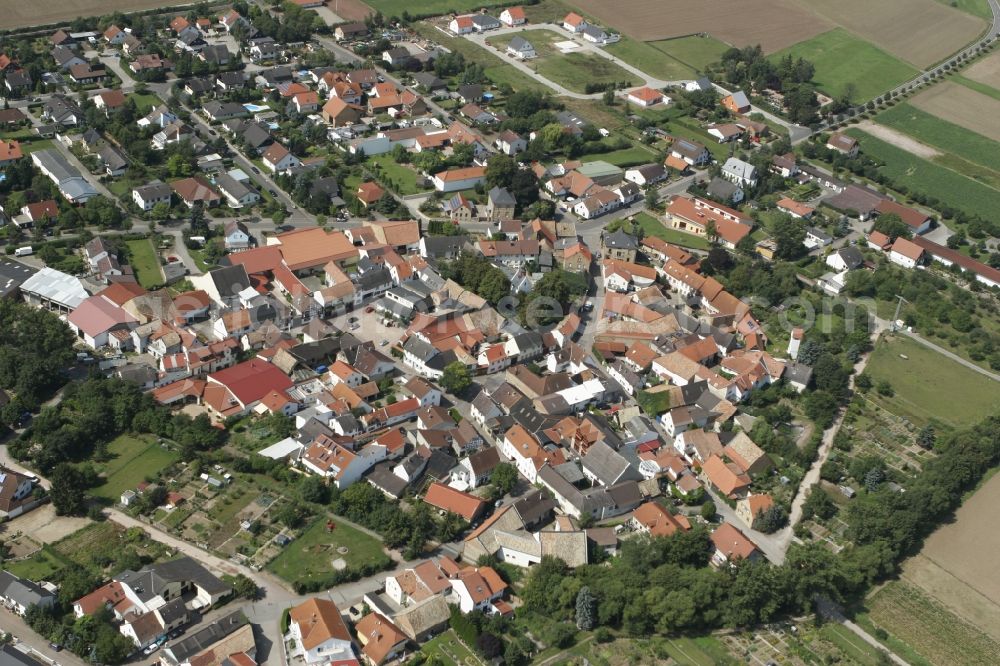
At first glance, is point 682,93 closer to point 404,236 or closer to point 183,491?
point 404,236

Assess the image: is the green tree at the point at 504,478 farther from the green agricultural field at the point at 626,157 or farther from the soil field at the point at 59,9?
the soil field at the point at 59,9

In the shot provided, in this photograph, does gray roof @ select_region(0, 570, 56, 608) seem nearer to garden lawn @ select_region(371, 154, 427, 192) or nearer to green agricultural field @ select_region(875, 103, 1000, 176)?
garden lawn @ select_region(371, 154, 427, 192)

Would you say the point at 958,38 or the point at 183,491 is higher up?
the point at 958,38

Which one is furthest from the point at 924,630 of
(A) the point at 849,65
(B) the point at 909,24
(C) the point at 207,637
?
(B) the point at 909,24

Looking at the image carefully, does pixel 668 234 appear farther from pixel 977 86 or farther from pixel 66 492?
pixel 977 86

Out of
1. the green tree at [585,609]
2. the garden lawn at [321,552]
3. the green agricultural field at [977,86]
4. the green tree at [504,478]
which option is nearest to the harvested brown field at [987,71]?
the green agricultural field at [977,86]

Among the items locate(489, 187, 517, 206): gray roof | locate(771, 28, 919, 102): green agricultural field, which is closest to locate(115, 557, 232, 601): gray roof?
locate(489, 187, 517, 206): gray roof

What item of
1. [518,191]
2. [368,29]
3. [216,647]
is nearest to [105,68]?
[368,29]
